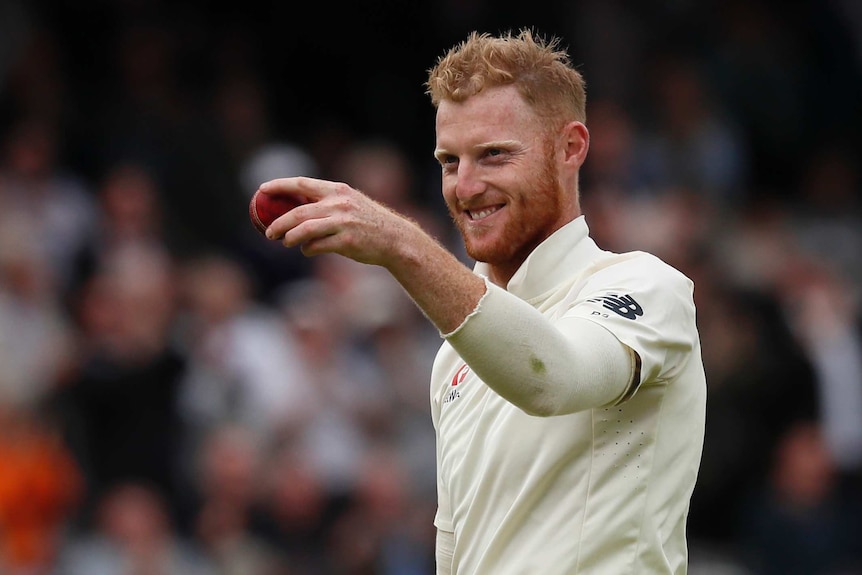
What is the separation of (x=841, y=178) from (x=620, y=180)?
254 centimetres

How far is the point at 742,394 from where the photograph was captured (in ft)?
30.9

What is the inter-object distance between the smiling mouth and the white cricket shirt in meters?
0.27

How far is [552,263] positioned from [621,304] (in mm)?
460

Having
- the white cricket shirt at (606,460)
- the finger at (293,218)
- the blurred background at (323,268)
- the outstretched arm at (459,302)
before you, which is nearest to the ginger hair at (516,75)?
the white cricket shirt at (606,460)

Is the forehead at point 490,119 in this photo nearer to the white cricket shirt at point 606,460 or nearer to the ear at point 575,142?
the ear at point 575,142

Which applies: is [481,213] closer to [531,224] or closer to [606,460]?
[531,224]

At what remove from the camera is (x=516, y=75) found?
12.1 ft

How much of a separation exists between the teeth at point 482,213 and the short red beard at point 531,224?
0.04 meters

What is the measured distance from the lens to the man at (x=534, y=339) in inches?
116

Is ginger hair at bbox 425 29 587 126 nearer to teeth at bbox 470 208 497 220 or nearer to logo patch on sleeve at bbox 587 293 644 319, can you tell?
teeth at bbox 470 208 497 220

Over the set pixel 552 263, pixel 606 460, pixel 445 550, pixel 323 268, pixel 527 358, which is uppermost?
pixel 323 268

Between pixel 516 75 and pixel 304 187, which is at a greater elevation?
pixel 516 75

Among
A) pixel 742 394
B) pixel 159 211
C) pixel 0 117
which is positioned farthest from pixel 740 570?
pixel 0 117

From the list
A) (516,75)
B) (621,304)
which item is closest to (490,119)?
(516,75)
